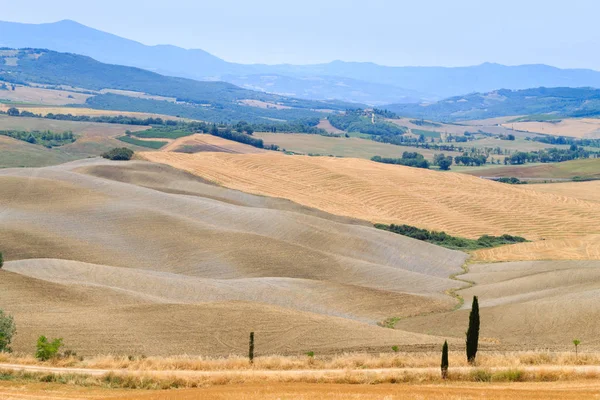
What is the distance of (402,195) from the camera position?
134 meters

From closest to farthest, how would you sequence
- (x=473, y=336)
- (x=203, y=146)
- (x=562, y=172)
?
(x=473, y=336), (x=203, y=146), (x=562, y=172)

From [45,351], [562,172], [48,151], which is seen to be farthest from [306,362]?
[562,172]

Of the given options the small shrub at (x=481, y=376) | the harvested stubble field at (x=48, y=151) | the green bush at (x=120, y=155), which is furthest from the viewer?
the harvested stubble field at (x=48, y=151)

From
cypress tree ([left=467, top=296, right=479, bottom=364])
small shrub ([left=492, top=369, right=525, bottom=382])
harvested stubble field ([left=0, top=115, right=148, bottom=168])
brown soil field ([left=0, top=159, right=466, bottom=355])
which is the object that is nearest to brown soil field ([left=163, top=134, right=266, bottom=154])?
harvested stubble field ([left=0, top=115, right=148, bottom=168])

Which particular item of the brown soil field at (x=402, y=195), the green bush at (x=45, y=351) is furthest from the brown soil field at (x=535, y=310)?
the brown soil field at (x=402, y=195)

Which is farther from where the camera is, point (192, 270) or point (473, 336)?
point (192, 270)

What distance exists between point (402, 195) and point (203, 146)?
5932 centimetres

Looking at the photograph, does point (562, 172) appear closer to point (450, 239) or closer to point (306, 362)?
point (450, 239)

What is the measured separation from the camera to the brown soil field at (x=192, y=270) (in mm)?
48188

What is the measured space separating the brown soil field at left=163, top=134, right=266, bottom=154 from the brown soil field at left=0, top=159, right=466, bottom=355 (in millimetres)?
54539

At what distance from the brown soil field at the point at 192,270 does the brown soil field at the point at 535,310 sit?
4.08 m

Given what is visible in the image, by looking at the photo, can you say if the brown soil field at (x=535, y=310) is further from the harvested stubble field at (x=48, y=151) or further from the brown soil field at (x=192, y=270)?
the harvested stubble field at (x=48, y=151)

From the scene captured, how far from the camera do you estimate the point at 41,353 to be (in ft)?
123

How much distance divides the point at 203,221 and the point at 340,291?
26.8 meters
